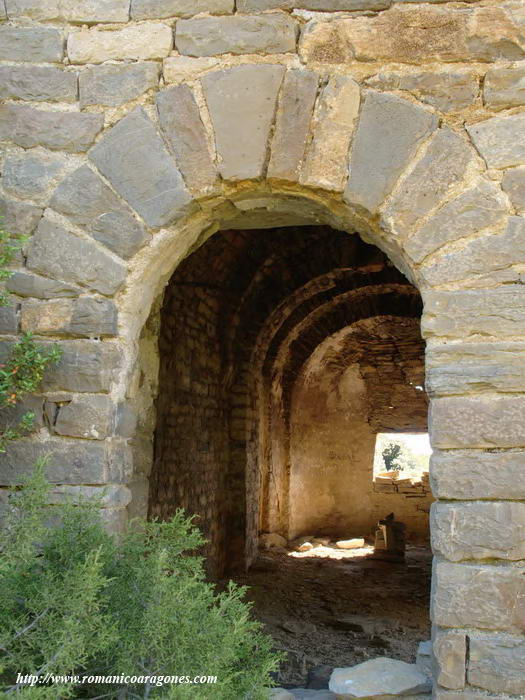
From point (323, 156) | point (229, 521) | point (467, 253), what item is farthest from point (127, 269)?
point (229, 521)

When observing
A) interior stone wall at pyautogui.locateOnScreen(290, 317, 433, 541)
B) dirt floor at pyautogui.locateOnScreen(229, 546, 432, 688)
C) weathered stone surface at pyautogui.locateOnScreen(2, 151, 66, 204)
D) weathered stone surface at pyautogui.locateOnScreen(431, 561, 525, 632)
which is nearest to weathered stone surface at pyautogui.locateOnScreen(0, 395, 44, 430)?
weathered stone surface at pyautogui.locateOnScreen(2, 151, 66, 204)

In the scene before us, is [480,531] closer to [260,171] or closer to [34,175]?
[260,171]

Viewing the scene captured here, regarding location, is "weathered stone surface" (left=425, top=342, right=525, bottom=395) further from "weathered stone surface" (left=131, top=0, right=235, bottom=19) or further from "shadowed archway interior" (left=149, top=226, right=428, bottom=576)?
"shadowed archway interior" (left=149, top=226, right=428, bottom=576)

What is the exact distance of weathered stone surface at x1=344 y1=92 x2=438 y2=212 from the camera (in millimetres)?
2646

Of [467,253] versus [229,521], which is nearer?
[467,253]

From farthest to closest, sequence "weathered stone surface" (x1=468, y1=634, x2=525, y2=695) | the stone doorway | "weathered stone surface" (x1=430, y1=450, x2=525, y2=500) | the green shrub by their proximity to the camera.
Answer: the stone doorway
"weathered stone surface" (x1=430, y1=450, x2=525, y2=500)
"weathered stone surface" (x1=468, y1=634, x2=525, y2=695)
the green shrub

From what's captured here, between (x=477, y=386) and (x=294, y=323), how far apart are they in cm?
620

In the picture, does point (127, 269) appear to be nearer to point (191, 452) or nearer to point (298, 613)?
point (191, 452)

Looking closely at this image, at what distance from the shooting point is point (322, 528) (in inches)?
436

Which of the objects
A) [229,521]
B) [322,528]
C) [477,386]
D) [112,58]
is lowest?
[322,528]

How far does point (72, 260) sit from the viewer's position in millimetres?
2809

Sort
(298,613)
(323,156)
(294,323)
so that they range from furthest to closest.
→ (294,323) < (298,613) < (323,156)

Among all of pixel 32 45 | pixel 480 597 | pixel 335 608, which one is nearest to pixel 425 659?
pixel 480 597

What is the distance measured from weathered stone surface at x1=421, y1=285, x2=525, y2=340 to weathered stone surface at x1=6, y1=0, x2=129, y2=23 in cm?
197
